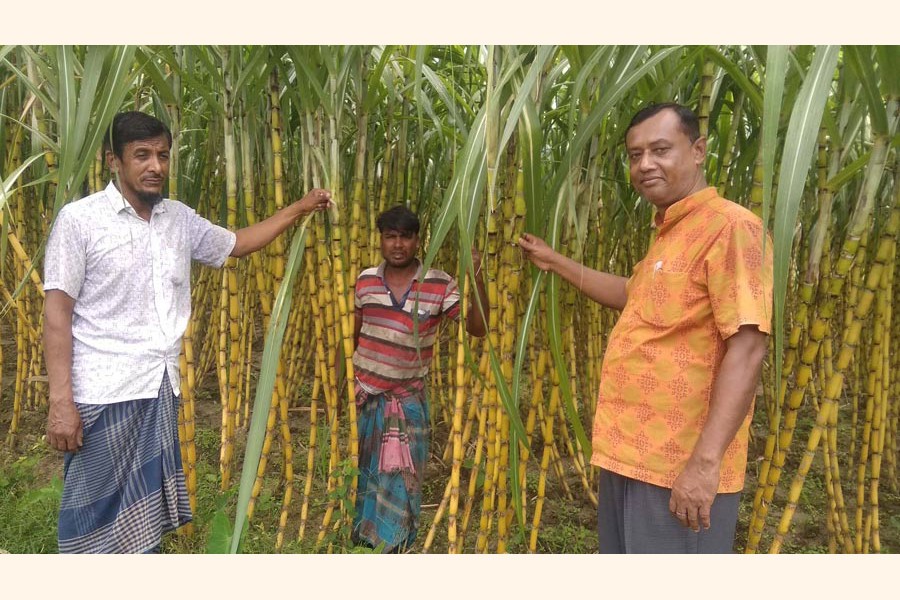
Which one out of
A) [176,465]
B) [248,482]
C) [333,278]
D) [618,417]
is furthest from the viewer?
[333,278]

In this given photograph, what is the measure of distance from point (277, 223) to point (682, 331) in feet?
2.50

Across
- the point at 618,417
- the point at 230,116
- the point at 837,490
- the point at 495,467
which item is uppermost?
the point at 230,116

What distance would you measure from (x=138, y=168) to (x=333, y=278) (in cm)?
43

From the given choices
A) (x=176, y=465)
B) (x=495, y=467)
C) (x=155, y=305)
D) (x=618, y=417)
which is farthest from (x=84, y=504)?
(x=618, y=417)

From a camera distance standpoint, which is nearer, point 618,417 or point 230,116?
point 618,417

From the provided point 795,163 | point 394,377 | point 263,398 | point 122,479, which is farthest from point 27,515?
point 795,163

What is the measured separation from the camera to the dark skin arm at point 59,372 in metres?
0.97

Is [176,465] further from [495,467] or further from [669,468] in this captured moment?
[669,468]

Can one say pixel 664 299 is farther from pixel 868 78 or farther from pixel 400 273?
pixel 400 273

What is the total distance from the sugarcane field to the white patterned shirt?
4cm

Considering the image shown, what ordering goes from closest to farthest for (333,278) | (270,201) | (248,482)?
(248,482) < (333,278) < (270,201)

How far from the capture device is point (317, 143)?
1185mm

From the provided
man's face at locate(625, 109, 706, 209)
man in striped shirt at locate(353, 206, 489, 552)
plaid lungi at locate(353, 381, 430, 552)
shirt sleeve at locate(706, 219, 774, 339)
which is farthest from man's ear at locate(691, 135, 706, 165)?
plaid lungi at locate(353, 381, 430, 552)

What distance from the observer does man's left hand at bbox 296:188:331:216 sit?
43.9 inches
